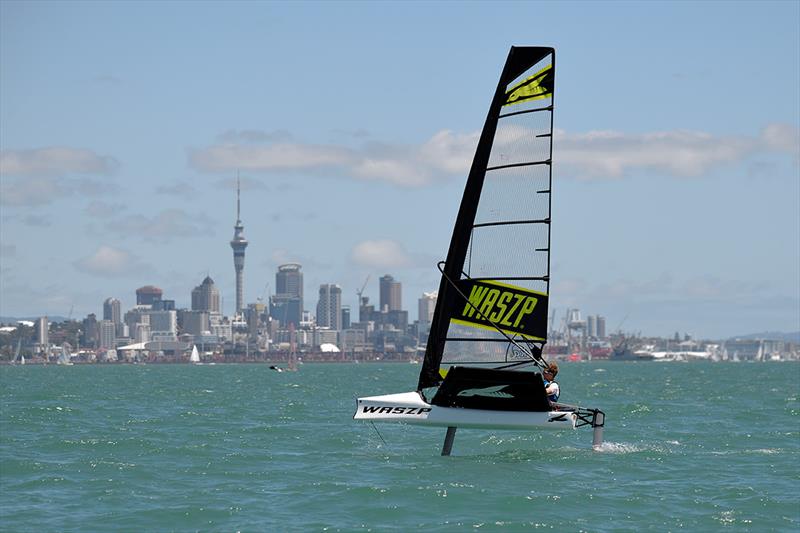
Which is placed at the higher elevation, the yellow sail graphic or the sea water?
the yellow sail graphic

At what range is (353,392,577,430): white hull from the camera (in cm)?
2220

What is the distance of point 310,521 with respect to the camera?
55.6 ft

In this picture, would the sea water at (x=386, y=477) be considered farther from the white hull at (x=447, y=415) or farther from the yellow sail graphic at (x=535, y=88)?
the yellow sail graphic at (x=535, y=88)

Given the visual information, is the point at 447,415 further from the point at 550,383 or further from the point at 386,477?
the point at 550,383

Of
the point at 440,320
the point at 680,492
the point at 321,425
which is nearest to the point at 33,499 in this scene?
the point at 440,320

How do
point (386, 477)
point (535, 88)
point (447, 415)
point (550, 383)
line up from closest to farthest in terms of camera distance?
point (386, 477), point (447, 415), point (535, 88), point (550, 383)

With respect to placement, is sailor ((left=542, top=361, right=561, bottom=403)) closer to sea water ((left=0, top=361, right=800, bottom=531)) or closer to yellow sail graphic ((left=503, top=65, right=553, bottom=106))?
sea water ((left=0, top=361, right=800, bottom=531))

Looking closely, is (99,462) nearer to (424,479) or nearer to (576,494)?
(424,479)

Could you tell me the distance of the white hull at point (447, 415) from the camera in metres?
22.2

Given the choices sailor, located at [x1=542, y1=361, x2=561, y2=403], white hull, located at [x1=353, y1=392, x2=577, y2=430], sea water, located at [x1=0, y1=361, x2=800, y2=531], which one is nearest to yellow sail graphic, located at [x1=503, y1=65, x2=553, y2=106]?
sailor, located at [x1=542, y1=361, x2=561, y2=403]

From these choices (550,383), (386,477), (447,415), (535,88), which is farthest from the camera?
(550,383)

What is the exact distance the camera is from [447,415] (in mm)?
22312

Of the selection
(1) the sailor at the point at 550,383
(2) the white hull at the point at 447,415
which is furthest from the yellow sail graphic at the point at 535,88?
(2) the white hull at the point at 447,415

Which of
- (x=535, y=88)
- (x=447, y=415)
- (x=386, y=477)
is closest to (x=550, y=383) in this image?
(x=447, y=415)
